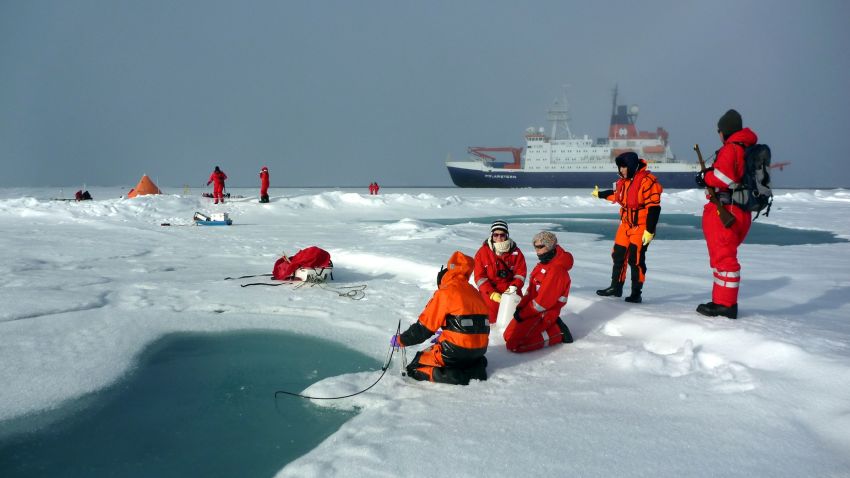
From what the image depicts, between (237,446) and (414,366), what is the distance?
1.17m

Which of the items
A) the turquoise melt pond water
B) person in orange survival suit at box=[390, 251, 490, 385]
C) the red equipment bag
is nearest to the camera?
the turquoise melt pond water

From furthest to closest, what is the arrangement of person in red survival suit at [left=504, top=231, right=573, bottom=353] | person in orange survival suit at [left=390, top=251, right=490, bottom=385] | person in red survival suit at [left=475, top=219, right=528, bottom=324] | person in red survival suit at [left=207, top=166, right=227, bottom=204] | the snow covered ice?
person in red survival suit at [left=207, top=166, right=227, bottom=204], person in red survival suit at [left=475, top=219, right=528, bottom=324], person in red survival suit at [left=504, top=231, right=573, bottom=353], person in orange survival suit at [left=390, top=251, right=490, bottom=385], the snow covered ice

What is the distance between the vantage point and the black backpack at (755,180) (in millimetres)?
3488

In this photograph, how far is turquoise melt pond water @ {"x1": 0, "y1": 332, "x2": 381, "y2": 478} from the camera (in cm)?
226

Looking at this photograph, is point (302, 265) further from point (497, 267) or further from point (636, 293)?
point (636, 293)

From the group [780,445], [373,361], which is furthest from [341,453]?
[780,445]

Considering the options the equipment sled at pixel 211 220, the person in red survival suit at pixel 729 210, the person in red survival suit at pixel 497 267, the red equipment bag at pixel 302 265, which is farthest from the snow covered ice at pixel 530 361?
the equipment sled at pixel 211 220

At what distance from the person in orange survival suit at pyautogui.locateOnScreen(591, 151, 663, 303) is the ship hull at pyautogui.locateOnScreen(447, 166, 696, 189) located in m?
52.9

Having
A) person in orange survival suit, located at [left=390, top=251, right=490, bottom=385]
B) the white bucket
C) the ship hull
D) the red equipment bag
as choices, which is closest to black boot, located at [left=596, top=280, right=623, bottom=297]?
the white bucket

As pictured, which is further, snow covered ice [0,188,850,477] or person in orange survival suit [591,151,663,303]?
person in orange survival suit [591,151,663,303]

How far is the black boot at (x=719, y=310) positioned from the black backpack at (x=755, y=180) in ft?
2.57

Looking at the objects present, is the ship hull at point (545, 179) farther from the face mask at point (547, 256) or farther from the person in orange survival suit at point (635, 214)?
the face mask at point (547, 256)

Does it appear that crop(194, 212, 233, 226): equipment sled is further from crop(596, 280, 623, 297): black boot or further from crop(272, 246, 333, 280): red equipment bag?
crop(596, 280, 623, 297): black boot

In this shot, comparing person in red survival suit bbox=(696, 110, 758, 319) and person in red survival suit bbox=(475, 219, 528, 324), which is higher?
person in red survival suit bbox=(696, 110, 758, 319)
